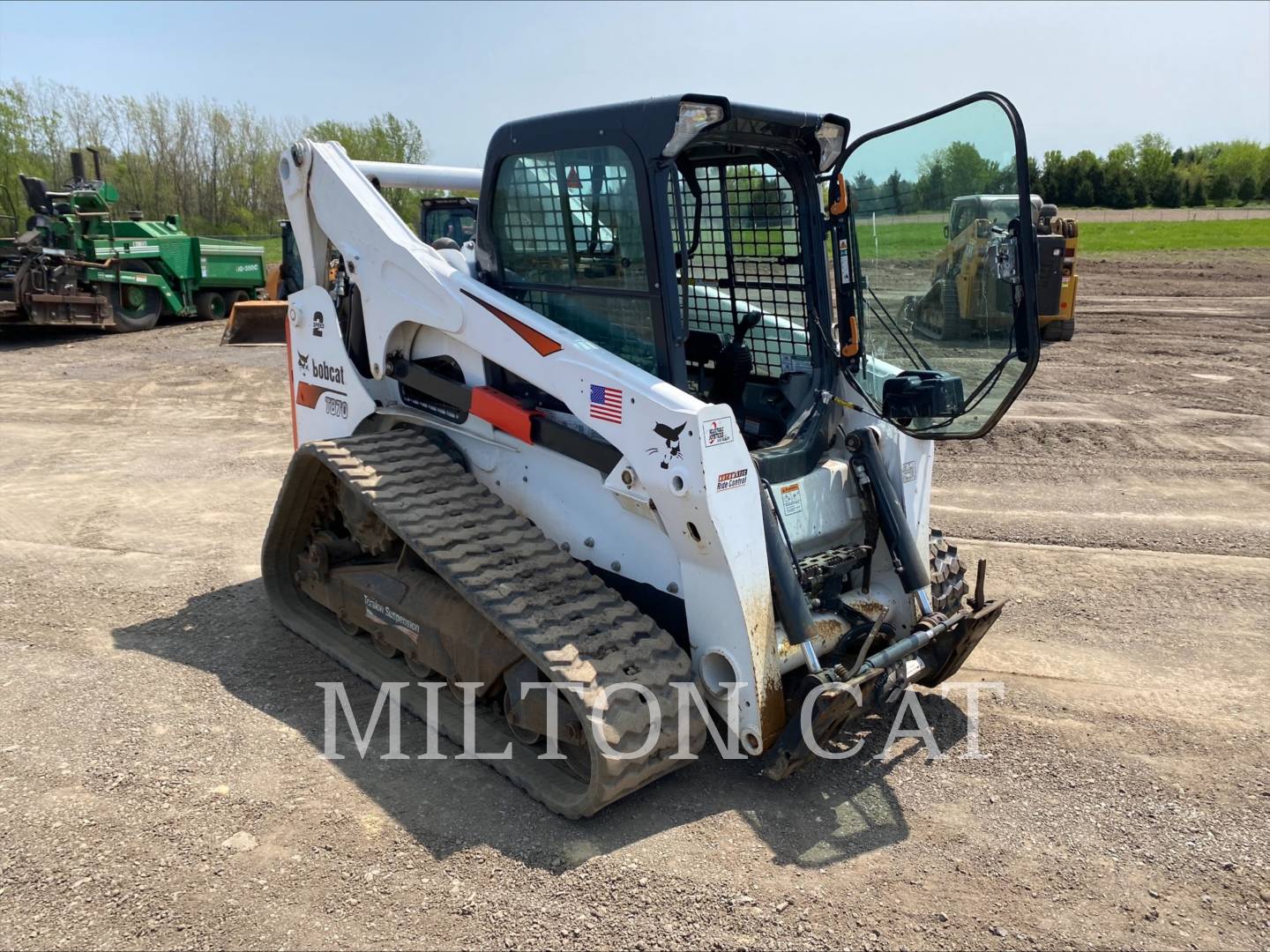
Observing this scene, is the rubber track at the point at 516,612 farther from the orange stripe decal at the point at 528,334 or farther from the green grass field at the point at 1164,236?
the green grass field at the point at 1164,236

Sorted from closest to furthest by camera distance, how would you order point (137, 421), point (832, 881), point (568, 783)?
point (832, 881) < point (568, 783) < point (137, 421)

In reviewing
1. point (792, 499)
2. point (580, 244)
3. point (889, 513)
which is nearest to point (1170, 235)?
point (889, 513)

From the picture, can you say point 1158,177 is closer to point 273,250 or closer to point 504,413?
point 273,250

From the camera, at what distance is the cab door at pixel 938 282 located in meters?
3.62

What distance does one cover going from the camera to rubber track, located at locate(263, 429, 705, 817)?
3.49 metres

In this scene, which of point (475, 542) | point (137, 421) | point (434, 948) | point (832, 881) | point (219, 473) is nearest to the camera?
point (434, 948)

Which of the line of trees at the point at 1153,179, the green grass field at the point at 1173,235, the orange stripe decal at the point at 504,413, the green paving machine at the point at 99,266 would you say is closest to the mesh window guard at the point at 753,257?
the orange stripe decal at the point at 504,413

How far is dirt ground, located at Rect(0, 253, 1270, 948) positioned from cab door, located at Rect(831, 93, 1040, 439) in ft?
4.58

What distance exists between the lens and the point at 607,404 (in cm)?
377

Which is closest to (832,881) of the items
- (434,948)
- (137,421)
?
(434,948)

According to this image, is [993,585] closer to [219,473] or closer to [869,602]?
[869,602]

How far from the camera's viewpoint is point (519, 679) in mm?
3875

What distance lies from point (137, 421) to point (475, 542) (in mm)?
7865

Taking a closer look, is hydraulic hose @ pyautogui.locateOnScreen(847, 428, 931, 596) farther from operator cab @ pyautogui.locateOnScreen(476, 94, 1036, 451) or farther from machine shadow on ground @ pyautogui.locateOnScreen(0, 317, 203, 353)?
machine shadow on ground @ pyautogui.locateOnScreen(0, 317, 203, 353)
